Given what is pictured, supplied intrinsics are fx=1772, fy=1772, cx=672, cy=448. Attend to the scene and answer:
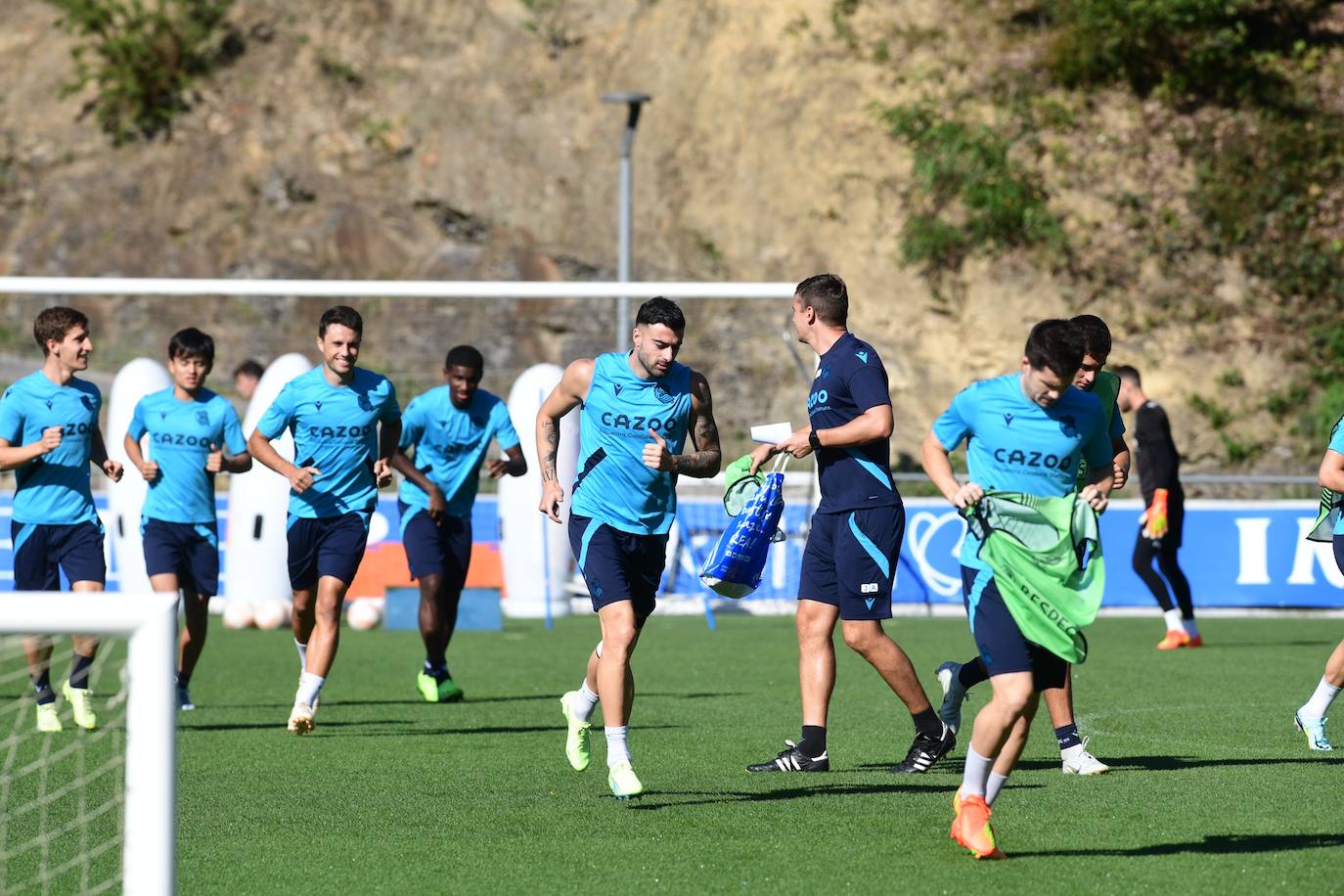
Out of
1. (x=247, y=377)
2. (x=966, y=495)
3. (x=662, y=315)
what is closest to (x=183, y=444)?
(x=662, y=315)

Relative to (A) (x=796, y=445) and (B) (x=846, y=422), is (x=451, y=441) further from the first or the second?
(A) (x=796, y=445)

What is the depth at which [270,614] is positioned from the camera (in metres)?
17.0

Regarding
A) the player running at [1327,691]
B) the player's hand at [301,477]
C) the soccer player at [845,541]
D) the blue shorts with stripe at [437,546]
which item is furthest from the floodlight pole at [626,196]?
the player running at [1327,691]

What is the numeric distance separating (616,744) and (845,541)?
1492 mm

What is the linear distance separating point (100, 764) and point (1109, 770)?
4.80 meters

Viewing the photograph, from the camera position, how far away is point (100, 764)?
858 centimetres

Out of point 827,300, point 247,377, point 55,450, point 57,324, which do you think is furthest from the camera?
point 247,377

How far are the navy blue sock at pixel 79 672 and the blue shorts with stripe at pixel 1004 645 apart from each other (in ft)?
18.0

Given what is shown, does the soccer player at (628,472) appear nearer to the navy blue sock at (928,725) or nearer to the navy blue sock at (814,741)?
the navy blue sock at (814,741)

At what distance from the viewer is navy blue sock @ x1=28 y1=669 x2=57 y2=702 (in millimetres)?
9750

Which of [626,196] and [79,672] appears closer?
[79,672]

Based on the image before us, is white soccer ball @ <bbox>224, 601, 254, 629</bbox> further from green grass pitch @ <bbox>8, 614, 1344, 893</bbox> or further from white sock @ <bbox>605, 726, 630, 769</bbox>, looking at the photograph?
white sock @ <bbox>605, 726, 630, 769</bbox>

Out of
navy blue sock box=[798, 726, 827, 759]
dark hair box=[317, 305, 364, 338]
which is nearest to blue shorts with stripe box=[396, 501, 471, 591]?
dark hair box=[317, 305, 364, 338]

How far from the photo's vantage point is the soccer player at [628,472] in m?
7.51
